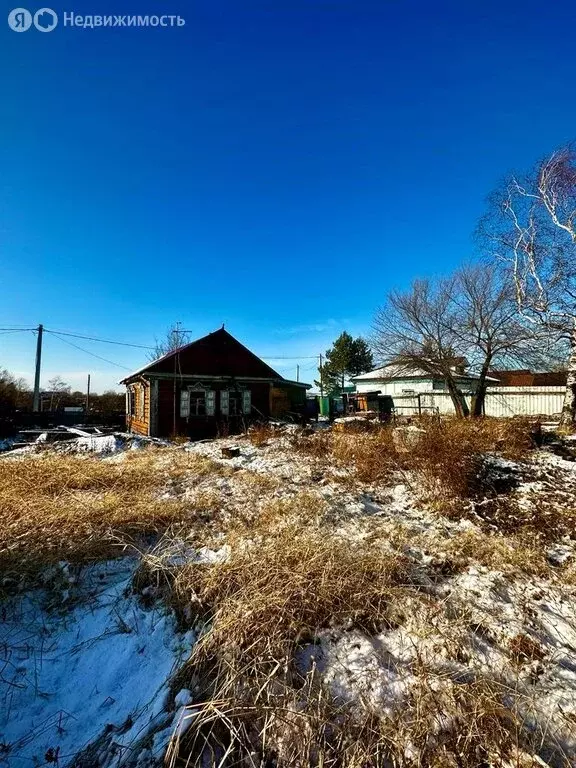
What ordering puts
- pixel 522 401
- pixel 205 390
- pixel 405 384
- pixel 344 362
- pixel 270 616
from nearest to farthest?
pixel 270 616 → pixel 205 390 → pixel 522 401 → pixel 405 384 → pixel 344 362

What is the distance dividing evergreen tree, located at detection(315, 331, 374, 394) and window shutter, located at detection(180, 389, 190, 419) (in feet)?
82.0

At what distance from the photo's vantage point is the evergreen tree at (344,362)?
134 ft

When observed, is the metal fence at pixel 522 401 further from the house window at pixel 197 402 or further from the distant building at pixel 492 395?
the house window at pixel 197 402

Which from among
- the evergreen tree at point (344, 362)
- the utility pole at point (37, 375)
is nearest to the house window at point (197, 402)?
the utility pole at point (37, 375)

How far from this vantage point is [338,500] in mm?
5680

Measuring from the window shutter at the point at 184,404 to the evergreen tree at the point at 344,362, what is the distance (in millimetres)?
24982

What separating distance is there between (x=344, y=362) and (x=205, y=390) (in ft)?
83.1

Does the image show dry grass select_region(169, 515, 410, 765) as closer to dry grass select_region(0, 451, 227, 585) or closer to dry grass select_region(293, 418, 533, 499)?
dry grass select_region(0, 451, 227, 585)

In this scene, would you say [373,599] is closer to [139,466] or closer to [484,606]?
[484,606]

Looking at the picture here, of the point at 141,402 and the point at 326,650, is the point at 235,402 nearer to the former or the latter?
the point at 141,402

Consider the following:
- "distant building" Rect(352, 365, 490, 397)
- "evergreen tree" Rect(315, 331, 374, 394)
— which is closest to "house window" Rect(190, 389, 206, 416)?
"distant building" Rect(352, 365, 490, 397)

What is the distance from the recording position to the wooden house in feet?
54.6

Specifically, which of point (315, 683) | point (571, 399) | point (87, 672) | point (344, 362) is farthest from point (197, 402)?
point (344, 362)

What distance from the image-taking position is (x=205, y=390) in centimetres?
1761
